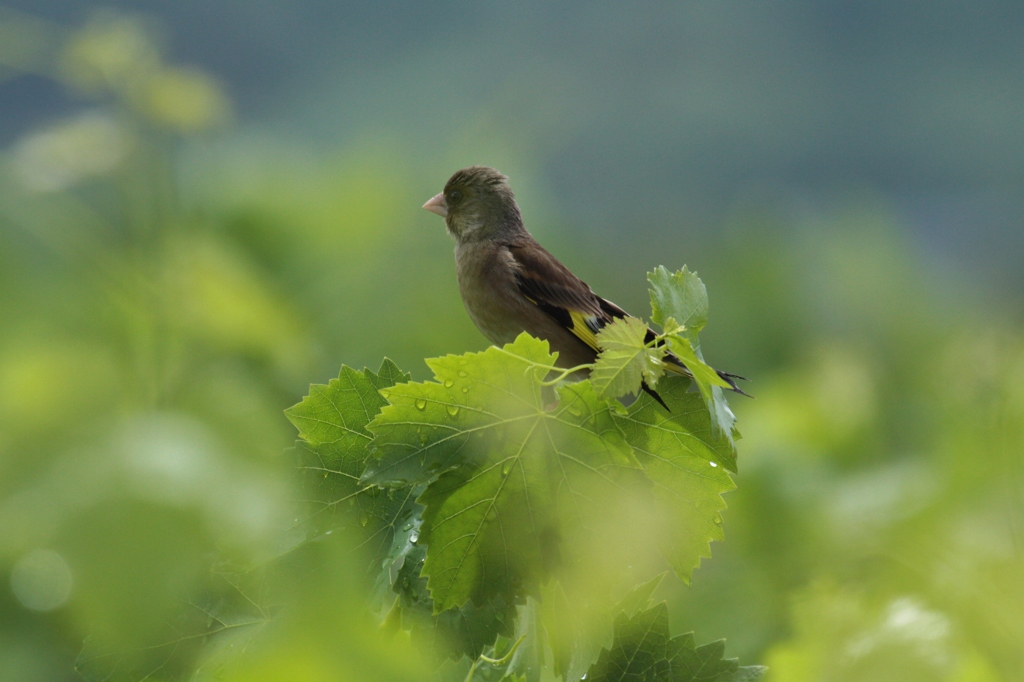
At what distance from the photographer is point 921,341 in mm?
2619

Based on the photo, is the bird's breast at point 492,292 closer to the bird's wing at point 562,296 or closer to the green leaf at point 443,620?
the bird's wing at point 562,296

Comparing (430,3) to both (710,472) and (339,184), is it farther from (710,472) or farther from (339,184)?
(710,472)

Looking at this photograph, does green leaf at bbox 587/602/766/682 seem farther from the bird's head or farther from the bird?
the bird's head

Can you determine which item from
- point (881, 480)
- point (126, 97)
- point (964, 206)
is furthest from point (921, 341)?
point (964, 206)

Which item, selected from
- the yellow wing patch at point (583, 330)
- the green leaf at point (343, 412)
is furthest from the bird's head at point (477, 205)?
the green leaf at point (343, 412)

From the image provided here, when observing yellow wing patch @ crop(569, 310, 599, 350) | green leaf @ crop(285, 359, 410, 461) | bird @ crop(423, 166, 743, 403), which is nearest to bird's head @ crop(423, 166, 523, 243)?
bird @ crop(423, 166, 743, 403)

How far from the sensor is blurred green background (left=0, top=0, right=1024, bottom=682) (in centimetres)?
45

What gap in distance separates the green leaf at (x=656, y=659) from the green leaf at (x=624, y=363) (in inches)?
5.3

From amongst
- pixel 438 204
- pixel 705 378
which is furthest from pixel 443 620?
pixel 438 204

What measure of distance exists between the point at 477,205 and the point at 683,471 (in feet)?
2.19

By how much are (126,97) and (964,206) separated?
4.68 metres

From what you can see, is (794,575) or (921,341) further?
(921,341)

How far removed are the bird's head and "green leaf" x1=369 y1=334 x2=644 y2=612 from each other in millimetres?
622

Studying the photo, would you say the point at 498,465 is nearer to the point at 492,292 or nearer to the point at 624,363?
the point at 624,363
